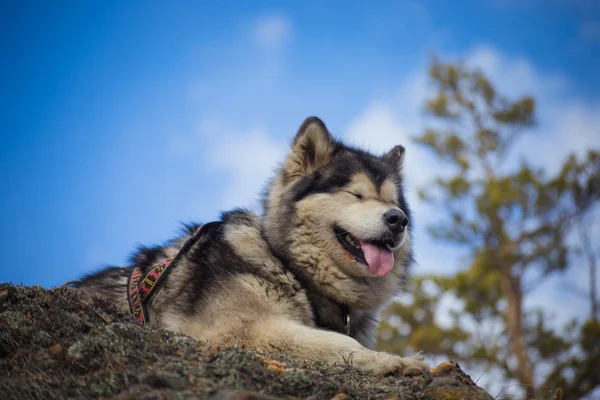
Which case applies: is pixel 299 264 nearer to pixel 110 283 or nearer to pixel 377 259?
Result: pixel 377 259

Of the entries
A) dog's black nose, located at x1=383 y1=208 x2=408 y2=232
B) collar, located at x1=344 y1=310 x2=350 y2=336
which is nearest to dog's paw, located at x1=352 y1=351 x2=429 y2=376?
collar, located at x1=344 y1=310 x2=350 y2=336

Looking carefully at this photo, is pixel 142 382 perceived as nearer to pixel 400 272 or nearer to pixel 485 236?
pixel 400 272

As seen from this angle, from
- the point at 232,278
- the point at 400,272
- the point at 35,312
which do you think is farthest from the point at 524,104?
the point at 35,312

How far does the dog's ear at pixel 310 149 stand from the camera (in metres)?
5.34

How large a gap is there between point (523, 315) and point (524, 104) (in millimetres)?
8503

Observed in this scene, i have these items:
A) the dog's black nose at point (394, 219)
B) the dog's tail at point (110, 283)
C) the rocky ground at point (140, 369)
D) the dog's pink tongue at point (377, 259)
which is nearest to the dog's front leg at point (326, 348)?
the rocky ground at point (140, 369)

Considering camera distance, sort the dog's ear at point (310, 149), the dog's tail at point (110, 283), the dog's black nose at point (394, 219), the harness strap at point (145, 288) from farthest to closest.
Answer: the dog's ear at point (310, 149), the dog's tail at point (110, 283), the dog's black nose at point (394, 219), the harness strap at point (145, 288)

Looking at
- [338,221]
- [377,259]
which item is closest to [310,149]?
[338,221]

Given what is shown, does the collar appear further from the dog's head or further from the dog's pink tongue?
the dog's pink tongue

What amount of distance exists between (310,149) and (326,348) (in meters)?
2.13

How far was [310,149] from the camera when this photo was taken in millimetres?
5422

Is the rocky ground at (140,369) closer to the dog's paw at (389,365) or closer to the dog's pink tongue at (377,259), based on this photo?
the dog's paw at (389,365)

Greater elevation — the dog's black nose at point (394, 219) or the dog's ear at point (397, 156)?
the dog's ear at point (397, 156)

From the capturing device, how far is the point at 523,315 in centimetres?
1822
